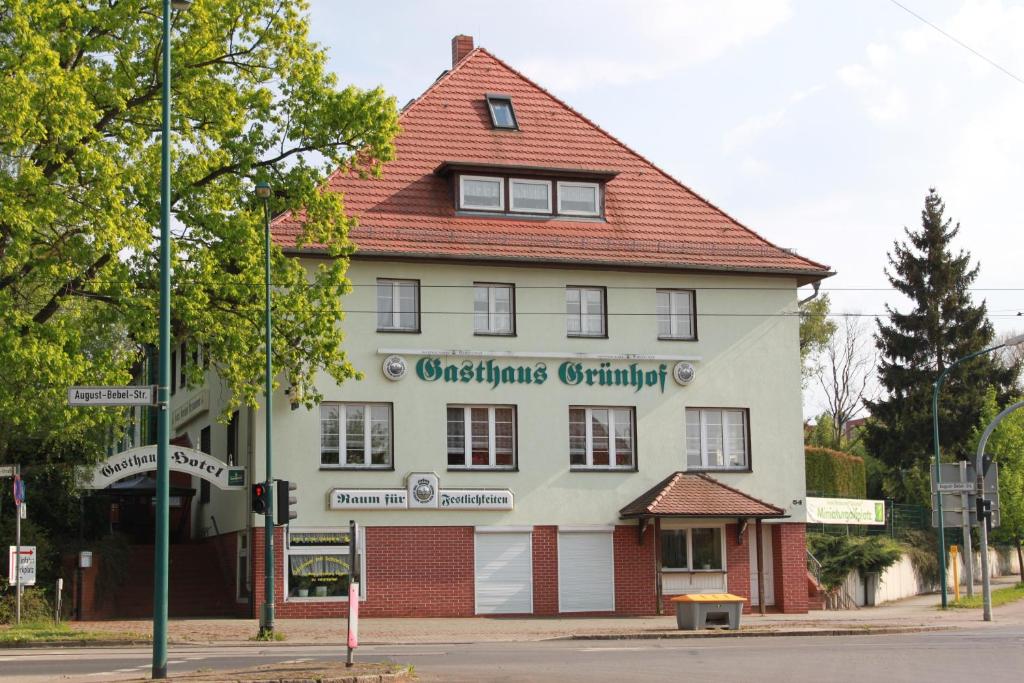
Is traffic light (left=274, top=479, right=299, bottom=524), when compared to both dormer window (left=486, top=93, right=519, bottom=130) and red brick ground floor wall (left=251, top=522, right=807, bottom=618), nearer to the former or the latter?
red brick ground floor wall (left=251, top=522, right=807, bottom=618)

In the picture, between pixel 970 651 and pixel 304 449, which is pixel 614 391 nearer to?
pixel 304 449

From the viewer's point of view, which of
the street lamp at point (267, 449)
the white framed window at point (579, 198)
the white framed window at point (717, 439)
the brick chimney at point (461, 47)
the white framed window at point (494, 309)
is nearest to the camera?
the street lamp at point (267, 449)

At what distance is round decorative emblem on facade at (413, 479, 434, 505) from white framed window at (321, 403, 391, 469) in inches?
32.4

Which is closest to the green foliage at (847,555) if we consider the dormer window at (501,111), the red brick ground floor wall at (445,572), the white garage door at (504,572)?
the red brick ground floor wall at (445,572)

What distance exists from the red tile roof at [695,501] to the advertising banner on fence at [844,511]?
306 cm

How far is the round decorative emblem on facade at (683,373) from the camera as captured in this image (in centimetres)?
3419

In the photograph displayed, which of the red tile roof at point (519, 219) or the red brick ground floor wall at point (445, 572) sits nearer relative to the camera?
the red brick ground floor wall at point (445, 572)

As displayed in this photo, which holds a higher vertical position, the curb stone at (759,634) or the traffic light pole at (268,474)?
the traffic light pole at (268,474)

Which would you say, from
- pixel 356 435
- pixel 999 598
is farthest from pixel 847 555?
pixel 356 435

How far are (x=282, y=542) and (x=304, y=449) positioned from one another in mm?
2145

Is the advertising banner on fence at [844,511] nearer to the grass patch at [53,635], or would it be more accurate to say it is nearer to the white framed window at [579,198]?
the white framed window at [579,198]

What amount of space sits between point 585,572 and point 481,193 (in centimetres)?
961

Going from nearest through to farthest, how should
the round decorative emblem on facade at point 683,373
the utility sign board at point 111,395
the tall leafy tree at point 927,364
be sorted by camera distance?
1. the utility sign board at point 111,395
2. the round decorative emblem on facade at point 683,373
3. the tall leafy tree at point 927,364

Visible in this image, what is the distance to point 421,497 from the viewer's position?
104 ft
